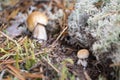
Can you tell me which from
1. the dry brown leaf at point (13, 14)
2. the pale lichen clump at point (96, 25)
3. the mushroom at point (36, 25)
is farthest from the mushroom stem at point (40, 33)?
the dry brown leaf at point (13, 14)

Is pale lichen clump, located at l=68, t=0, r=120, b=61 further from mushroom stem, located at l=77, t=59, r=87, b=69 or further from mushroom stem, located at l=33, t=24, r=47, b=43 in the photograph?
mushroom stem, located at l=33, t=24, r=47, b=43

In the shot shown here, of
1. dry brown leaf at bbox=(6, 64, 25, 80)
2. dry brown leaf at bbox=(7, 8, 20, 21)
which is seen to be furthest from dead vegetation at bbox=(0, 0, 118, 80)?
dry brown leaf at bbox=(7, 8, 20, 21)

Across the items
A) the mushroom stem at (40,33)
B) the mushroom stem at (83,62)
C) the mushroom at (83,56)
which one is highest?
the mushroom stem at (40,33)

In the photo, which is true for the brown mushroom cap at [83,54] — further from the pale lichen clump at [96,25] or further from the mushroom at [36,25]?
the mushroom at [36,25]

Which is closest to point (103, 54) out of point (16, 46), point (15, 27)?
point (16, 46)

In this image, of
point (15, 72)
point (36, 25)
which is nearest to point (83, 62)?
point (15, 72)

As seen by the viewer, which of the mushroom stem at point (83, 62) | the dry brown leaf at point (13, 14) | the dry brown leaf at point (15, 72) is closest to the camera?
the dry brown leaf at point (15, 72)
